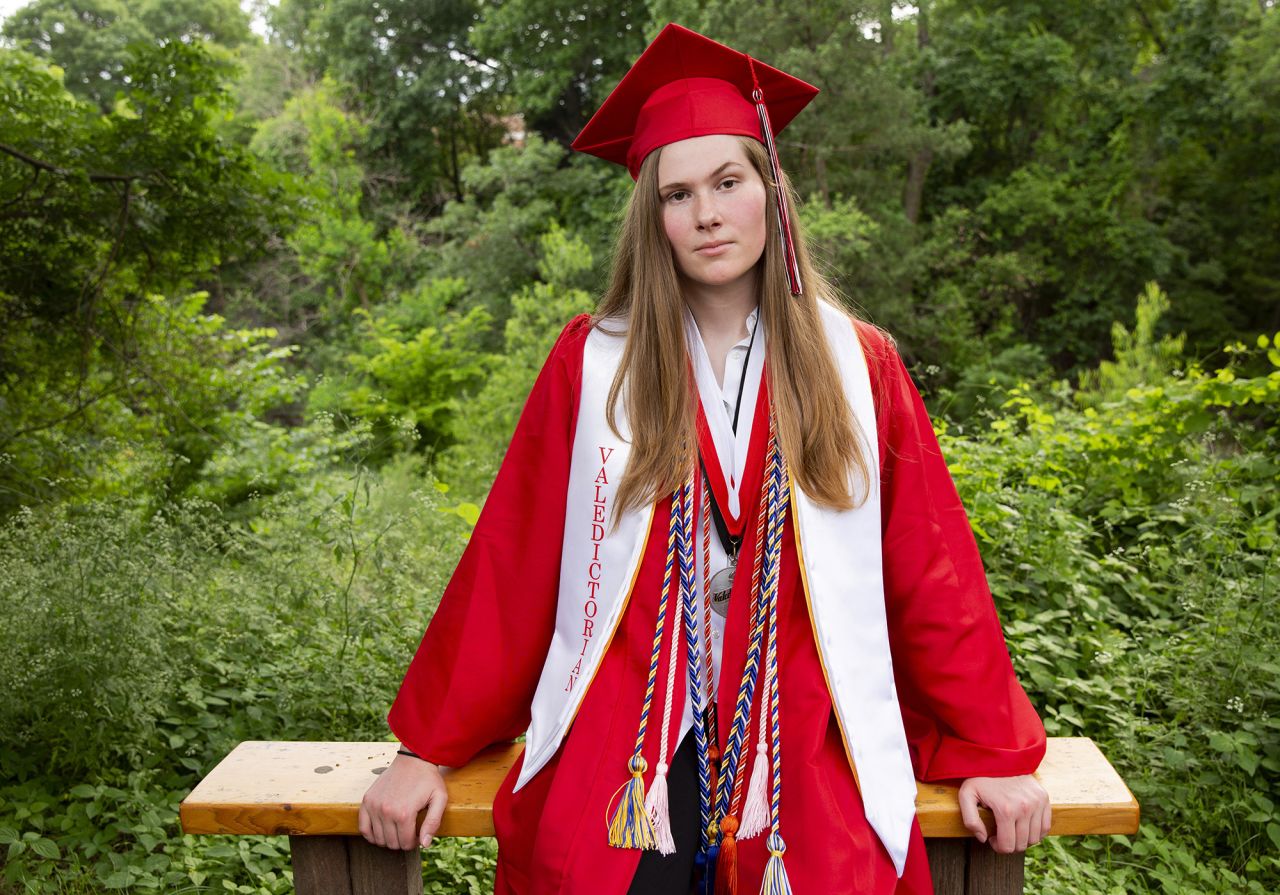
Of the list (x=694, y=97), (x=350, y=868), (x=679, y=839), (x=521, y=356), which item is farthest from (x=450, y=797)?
(x=521, y=356)

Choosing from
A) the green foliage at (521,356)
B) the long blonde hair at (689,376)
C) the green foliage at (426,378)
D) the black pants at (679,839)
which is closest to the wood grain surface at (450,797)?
the black pants at (679,839)

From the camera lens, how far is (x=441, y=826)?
1.77m

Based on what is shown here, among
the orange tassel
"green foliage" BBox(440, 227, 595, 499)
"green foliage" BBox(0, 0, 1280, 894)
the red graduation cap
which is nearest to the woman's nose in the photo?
the red graduation cap

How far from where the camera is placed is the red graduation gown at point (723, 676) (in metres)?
1.62

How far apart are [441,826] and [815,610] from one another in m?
0.72

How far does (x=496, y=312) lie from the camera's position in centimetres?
1474

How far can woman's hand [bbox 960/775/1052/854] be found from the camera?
1.67m

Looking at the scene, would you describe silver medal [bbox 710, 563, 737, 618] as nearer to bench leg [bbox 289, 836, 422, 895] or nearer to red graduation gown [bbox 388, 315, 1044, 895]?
red graduation gown [bbox 388, 315, 1044, 895]

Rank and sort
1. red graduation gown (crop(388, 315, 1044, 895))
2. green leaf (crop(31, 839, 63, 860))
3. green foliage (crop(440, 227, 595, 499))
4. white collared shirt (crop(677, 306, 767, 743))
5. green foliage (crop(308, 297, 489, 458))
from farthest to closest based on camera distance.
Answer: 1. green foliage (crop(308, 297, 489, 458))
2. green foliage (crop(440, 227, 595, 499))
3. green leaf (crop(31, 839, 63, 860))
4. white collared shirt (crop(677, 306, 767, 743))
5. red graduation gown (crop(388, 315, 1044, 895))

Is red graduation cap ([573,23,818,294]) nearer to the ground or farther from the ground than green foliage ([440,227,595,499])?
farther from the ground

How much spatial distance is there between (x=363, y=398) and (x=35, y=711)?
1013cm

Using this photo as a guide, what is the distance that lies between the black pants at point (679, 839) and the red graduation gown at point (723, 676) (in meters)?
0.05

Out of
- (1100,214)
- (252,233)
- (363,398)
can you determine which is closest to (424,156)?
(363,398)

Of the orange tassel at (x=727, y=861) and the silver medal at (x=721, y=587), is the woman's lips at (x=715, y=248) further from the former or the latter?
the orange tassel at (x=727, y=861)
